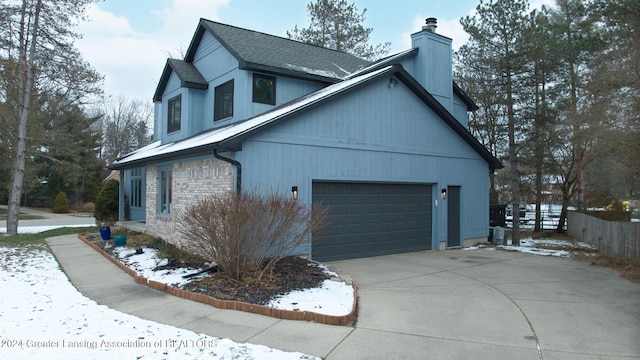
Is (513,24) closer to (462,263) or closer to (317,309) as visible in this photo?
(462,263)

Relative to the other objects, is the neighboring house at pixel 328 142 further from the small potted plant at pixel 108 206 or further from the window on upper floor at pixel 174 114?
the small potted plant at pixel 108 206

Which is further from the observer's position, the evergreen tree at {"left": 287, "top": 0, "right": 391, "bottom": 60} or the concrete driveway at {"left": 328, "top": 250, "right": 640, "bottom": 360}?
the evergreen tree at {"left": 287, "top": 0, "right": 391, "bottom": 60}

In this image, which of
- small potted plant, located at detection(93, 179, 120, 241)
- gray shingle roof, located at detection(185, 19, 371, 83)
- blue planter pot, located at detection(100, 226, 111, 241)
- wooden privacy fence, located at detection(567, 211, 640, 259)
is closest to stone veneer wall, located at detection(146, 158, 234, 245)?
blue planter pot, located at detection(100, 226, 111, 241)

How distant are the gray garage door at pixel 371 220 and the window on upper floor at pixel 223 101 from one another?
13.6 feet

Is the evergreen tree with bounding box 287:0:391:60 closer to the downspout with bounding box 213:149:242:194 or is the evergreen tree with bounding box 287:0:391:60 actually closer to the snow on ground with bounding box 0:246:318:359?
the downspout with bounding box 213:149:242:194

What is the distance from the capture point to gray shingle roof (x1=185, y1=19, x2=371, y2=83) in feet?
39.0

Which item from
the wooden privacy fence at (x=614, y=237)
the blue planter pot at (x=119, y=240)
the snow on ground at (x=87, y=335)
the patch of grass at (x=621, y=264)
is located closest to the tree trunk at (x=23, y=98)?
the blue planter pot at (x=119, y=240)

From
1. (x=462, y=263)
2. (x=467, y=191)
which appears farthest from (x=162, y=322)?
(x=467, y=191)

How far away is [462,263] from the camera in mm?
10398

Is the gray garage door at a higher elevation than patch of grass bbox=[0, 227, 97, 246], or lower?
higher

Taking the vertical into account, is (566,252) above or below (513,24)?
below

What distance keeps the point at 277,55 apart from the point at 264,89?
5.47ft

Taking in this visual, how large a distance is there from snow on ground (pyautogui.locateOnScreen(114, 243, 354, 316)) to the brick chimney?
821 centimetres

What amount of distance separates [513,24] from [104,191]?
18.3 m
